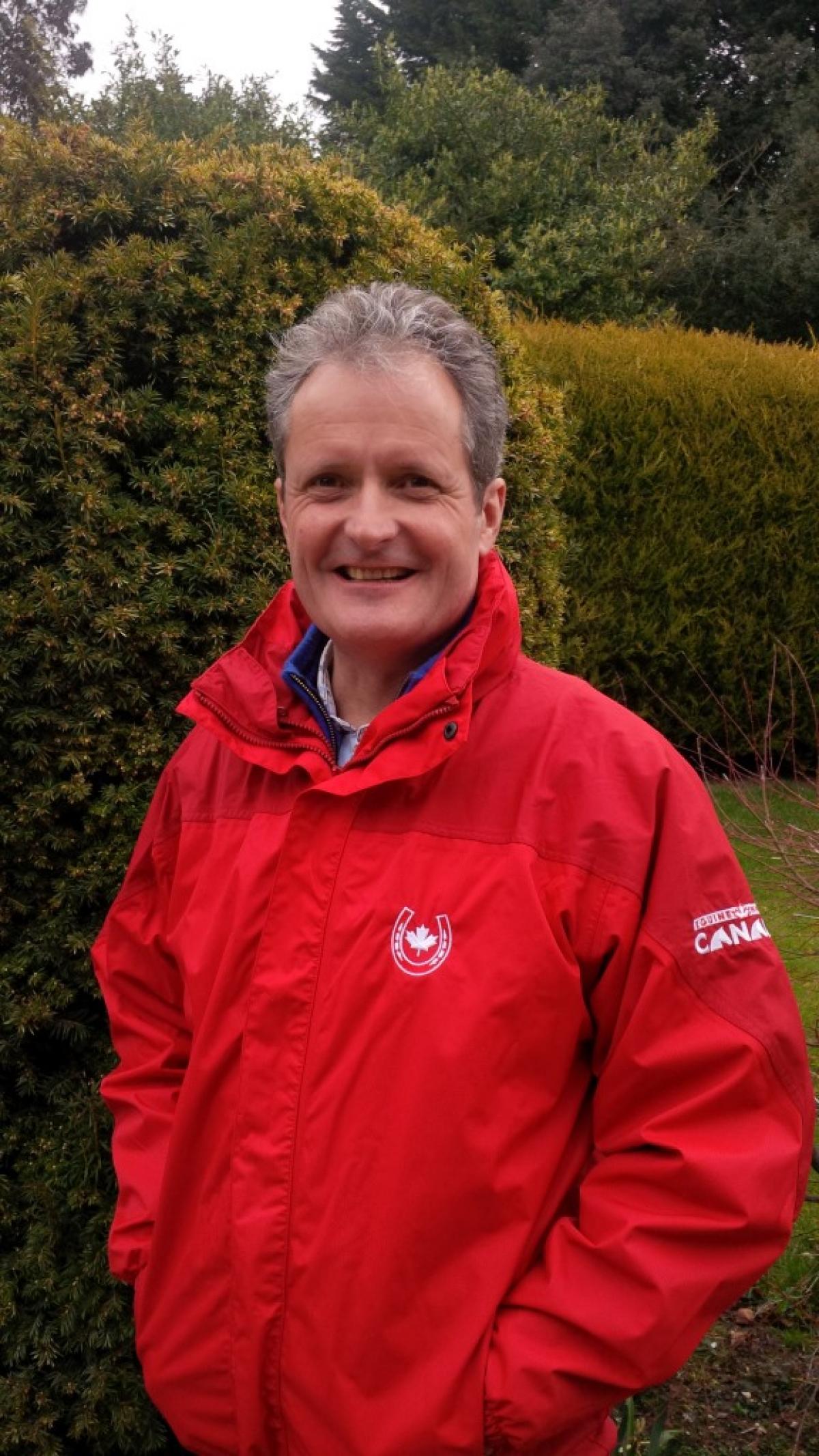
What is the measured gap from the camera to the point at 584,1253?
1.63 metres

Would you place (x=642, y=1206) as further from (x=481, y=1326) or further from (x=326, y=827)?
(x=326, y=827)

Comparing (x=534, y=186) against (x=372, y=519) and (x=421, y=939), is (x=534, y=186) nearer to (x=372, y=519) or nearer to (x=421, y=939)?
(x=372, y=519)

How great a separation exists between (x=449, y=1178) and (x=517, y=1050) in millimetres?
182

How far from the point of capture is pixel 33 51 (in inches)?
789

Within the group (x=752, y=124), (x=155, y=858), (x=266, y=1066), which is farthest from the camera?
(x=752, y=124)

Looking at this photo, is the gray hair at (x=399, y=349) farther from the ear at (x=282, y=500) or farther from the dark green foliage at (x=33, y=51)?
the dark green foliage at (x=33, y=51)

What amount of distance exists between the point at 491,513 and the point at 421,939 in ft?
2.38

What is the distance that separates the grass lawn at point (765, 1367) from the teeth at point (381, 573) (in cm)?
141

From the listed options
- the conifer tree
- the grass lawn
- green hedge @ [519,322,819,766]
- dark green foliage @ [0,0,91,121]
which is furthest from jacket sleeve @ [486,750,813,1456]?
the conifer tree

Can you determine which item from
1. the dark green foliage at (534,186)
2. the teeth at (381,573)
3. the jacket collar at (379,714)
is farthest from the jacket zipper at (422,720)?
the dark green foliage at (534,186)

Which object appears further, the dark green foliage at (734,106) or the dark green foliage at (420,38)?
the dark green foliage at (420,38)

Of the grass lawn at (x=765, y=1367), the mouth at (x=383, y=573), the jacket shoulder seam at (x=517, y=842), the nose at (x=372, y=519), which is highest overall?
the nose at (x=372, y=519)

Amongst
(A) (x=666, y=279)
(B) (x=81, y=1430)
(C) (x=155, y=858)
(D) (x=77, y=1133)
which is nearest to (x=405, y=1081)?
(C) (x=155, y=858)

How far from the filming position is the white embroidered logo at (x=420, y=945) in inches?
66.5
